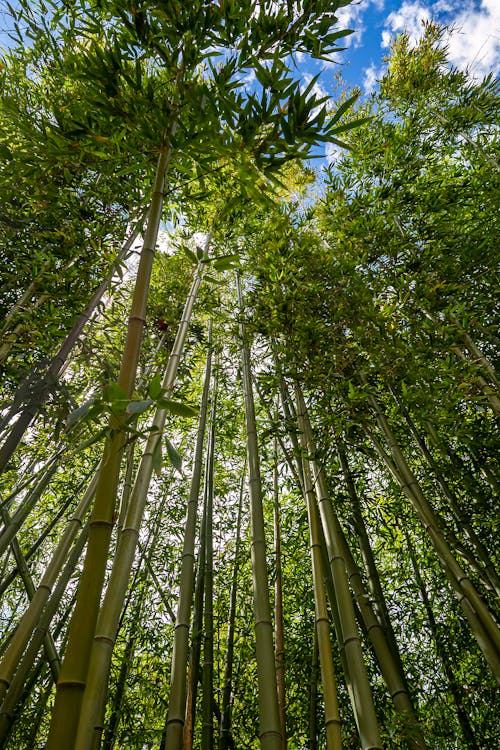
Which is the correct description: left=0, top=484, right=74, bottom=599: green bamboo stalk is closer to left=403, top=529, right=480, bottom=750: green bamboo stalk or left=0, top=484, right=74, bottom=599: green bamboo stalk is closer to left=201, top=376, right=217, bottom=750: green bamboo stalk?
left=201, top=376, right=217, bottom=750: green bamboo stalk

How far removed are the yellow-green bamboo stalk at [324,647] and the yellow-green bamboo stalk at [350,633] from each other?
5 cm

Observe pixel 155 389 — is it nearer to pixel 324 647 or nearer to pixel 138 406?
pixel 138 406

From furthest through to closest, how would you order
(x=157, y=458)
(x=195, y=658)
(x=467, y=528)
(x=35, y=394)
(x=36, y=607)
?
(x=467, y=528) < (x=35, y=394) < (x=195, y=658) < (x=36, y=607) < (x=157, y=458)

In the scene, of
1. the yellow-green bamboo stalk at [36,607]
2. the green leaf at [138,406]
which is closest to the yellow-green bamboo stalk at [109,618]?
the green leaf at [138,406]

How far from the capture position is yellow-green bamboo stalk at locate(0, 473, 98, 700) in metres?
1.53

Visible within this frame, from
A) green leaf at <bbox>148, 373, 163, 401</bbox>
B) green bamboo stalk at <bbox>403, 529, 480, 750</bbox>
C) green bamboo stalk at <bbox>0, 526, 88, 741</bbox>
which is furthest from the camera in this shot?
green bamboo stalk at <bbox>403, 529, 480, 750</bbox>

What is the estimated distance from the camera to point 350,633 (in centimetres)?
174

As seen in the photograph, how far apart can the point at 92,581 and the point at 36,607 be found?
3.43 feet

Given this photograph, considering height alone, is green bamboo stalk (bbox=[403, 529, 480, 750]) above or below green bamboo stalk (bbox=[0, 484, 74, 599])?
below

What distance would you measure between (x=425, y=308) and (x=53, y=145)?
8.12ft

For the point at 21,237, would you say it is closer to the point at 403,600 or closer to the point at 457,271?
the point at 457,271

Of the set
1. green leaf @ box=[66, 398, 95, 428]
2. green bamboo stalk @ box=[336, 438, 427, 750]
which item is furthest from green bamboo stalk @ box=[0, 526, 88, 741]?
green bamboo stalk @ box=[336, 438, 427, 750]

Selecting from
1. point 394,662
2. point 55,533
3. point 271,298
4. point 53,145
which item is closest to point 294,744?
point 394,662

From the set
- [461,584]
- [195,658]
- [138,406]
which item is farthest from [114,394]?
[461,584]
